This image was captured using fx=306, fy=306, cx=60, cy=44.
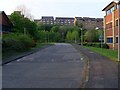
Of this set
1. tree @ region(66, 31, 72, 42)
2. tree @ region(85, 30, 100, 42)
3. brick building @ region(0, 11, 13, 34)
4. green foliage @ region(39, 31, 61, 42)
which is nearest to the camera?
brick building @ region(0, 11, 13, 34)

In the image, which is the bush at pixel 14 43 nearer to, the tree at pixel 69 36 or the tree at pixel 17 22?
the tree at pixel 17 22

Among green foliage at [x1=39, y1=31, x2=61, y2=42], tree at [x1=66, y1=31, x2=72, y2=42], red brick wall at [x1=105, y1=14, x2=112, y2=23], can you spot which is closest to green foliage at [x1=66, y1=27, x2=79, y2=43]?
tree at [x1=66, y1=31, x2=72, y2=42]

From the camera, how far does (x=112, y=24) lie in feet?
185

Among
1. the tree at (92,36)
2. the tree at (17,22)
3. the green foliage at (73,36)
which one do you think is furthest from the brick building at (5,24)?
the green foliage at (73,36)

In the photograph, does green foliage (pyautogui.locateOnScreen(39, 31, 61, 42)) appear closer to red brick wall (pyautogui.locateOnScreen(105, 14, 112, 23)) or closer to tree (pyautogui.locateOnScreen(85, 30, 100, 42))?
tree (pyautogui.locateOnScreen(85, 30, 100, 42))

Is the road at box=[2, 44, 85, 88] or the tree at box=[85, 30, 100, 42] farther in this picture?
the tree at box=[85, 30, 100, 42]

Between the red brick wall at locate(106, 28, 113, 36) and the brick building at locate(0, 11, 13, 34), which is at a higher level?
the brick building at locate(0, 11, 13, 34)

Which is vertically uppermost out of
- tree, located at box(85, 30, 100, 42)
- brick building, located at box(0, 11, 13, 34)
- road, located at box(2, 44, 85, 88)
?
brick building, located at box(0, 11, 13, 34)

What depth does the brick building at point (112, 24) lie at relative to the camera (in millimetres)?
53469

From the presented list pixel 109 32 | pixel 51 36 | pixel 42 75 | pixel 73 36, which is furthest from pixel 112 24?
pixel 51 36

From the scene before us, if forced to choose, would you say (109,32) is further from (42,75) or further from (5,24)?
(42,75)

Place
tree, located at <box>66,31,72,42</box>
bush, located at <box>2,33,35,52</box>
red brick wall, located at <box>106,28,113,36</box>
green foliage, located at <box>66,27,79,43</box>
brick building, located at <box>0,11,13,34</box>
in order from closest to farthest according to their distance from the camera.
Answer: bush, located at <box>2,33,35,52</box> < red brick wall, located at <box>106,28,113,36</box> < brick building, located at <box>0,11,13,34</box> < green foliage, located at <box>66,27,79,43</box> < tree, located at <box>66,31,72,42</box>

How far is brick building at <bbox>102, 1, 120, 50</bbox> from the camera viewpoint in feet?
175

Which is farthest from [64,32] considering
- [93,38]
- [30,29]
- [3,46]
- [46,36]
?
[3,46]
